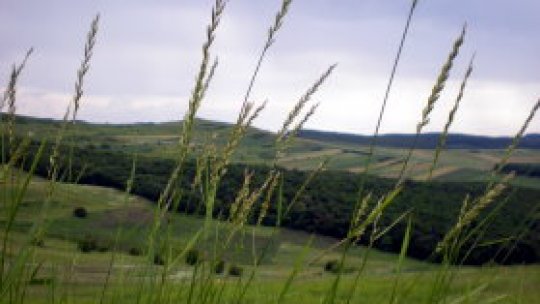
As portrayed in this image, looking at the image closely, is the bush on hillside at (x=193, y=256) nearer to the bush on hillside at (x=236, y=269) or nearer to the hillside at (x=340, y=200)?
the bush on hillside at (x=236, y=269)

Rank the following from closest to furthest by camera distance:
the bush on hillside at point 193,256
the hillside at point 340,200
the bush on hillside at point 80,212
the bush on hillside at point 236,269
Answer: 1. the bush on hillside at point 236,269
2. the bush on hillside at point 193,256
3. the hillside at point 340,200
4. the bush on hillside at point 80,212

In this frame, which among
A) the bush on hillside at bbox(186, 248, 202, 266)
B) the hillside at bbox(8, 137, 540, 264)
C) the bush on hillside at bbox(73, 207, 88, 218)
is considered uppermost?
the bush on hillside at bbox(186, 248, 202, 266)

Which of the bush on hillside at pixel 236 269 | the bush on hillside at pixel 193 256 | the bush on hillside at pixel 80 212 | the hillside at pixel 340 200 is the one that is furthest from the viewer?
the bush on hillside at pixel 80 212

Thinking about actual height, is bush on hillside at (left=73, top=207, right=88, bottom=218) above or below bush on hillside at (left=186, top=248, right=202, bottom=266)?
below

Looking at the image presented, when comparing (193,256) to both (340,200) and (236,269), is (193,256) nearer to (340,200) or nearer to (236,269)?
(236,269)

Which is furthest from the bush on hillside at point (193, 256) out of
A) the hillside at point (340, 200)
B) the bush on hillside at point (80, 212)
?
the bush on hillside at point (80, 212)

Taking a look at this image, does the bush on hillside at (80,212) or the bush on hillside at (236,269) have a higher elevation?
the bush on hillside at (236,269)

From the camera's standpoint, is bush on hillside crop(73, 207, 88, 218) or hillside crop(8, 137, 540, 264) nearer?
hillside crop(8, 137, 540, 264)

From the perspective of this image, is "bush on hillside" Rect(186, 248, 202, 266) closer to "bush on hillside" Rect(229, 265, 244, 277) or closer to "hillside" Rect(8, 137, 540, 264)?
"bush on hillside" Rect(229, 265, 244, 277)

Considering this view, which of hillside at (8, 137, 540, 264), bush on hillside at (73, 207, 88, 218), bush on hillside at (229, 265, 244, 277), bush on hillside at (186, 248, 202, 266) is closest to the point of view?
bush on hillside at (229, 265, 244, 277)

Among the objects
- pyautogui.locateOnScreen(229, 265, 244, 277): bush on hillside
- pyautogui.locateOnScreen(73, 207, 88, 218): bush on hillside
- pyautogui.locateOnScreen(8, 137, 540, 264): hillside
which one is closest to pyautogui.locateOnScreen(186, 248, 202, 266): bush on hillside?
pyautogui.locateOnScreen(229, 265, 244, 277): bush on hillside

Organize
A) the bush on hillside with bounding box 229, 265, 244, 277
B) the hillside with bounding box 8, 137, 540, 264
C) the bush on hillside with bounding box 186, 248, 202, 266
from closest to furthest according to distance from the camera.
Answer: the bush on hillside with bounding box 229, 265, 244, 277 < the bush on hillside with bounding box 186, 248, 202, 266 < the hillside with bounding box 8, 137, 540, 264

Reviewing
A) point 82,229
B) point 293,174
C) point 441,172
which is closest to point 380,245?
point 293,174

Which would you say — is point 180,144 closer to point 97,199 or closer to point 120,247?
point 120,247
